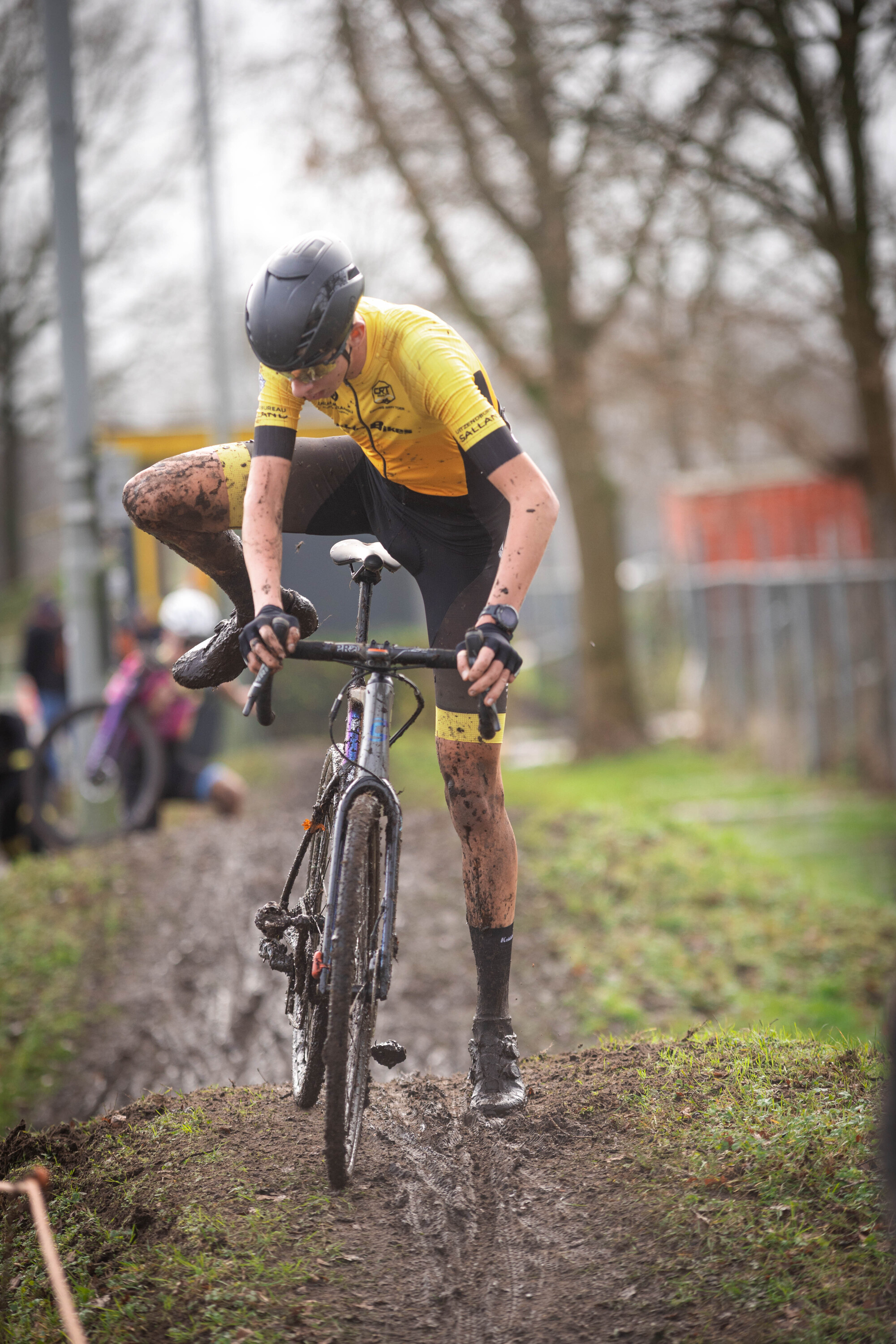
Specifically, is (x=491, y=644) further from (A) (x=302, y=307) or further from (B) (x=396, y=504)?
(A) (x=302, y=307)

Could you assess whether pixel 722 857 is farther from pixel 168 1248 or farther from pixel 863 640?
pixel 168 1248

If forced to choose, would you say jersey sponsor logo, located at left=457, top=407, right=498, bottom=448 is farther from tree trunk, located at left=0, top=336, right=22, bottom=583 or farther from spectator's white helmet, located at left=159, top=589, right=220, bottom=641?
tree trunk, located at left=0, top=336, right=22, bottom=583

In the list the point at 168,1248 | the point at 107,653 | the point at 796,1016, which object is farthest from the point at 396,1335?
the point at 107,653

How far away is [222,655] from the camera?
12.7 ft

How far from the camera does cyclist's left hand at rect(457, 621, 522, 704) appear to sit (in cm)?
318

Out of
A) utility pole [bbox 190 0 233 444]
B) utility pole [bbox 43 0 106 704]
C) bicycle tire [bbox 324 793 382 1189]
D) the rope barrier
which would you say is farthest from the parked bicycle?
the rope barrier

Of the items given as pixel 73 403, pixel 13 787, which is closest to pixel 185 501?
pixel 73 403

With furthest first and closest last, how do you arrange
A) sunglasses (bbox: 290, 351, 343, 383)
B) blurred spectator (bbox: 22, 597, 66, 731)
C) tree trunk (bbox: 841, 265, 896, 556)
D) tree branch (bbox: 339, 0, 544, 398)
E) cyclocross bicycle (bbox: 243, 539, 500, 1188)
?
blurred spectator (bbox: 22, 597, 66, 731), tree branch (bbox: 339, 0, 544, 398), tree trunk (bbox: 841, 265, 896, 556), sunglasses (bbox: 290, 351, 343, 383), cyclocross bicycle (bbox: 243, 539, 500, 1188)

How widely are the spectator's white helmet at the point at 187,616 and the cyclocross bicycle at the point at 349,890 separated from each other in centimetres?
507

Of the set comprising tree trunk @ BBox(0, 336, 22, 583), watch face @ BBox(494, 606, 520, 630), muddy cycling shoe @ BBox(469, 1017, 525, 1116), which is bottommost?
muddy cycling shoe @ BBox(469, 1017, 525, 1116)

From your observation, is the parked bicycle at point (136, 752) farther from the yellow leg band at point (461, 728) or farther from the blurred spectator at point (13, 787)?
the yellow leg band at point (461, 728)

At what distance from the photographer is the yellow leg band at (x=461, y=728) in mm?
3736

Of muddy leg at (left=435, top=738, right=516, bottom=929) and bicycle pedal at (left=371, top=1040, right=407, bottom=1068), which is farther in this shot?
muddy leg at (left=435, top=738, right=516, bottom=929)

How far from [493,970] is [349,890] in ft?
2.60
